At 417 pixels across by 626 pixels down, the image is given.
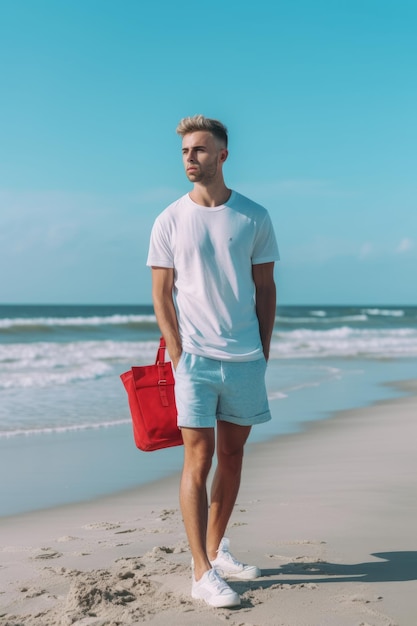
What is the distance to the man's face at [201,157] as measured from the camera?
3.49m

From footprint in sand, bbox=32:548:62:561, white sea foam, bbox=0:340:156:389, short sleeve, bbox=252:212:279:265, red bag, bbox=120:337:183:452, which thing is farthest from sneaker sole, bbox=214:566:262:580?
white sea foam, bbox=0:340:156:389

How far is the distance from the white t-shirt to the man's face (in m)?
0.13

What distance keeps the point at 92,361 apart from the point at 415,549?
15.2 metres

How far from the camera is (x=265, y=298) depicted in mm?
Result: 3635

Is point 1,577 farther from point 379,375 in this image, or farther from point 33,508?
point 379,375

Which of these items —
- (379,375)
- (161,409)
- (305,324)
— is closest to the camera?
(161,409)

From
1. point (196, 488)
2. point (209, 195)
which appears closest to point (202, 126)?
point (209, 195)

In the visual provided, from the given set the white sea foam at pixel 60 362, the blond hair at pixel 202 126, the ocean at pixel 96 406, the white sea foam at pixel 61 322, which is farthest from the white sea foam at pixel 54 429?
the white sea foam at pixel 61 322

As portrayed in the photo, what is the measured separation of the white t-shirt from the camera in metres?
3.45

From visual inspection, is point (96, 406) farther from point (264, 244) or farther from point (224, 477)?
point (264, 244)

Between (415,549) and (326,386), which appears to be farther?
(326,386)

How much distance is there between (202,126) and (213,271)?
63 cm

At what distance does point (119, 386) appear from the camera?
1298cm

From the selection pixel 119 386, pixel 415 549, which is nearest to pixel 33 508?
pixel 415 549
